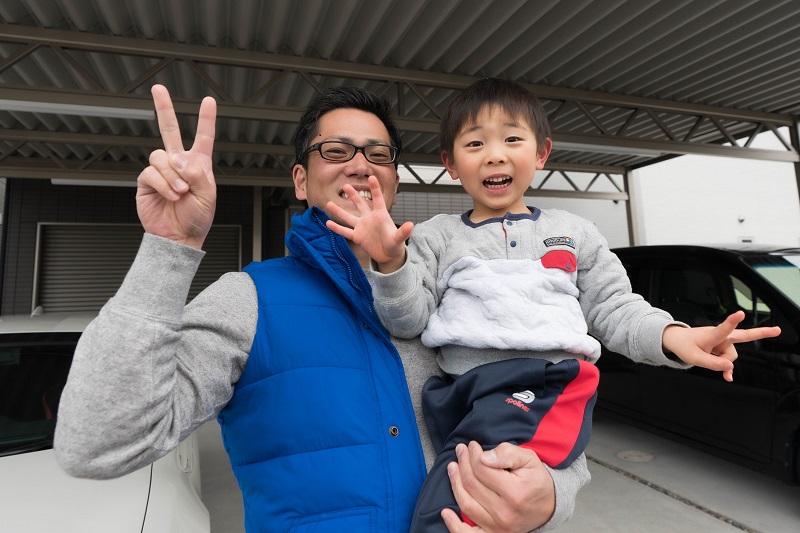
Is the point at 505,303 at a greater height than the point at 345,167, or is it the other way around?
the point at 345,167

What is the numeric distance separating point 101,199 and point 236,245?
3263 mm

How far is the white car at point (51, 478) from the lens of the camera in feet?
4.17

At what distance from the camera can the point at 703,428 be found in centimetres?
329

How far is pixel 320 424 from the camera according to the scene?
91cm

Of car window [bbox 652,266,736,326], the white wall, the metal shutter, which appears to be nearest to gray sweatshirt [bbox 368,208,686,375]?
car window [bbox 652,266,736,326]

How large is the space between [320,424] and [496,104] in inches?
39.6

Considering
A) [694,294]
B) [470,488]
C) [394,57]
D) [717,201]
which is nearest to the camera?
[470,488]

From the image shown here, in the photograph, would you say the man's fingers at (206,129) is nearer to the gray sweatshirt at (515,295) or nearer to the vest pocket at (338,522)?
the gray sweatshirt at (515,295)

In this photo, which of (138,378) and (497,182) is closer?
(138,378)

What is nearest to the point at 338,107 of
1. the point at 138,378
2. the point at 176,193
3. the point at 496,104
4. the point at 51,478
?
the point at 496,104

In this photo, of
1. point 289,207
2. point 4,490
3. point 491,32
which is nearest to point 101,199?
point 289,207

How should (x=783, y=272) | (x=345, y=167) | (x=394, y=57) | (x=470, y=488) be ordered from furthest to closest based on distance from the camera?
(x=394, y=57) < (x=783, y=272) < (x=345, y=167) < (x=470, y=488)

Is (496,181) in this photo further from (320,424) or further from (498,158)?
(320,424)

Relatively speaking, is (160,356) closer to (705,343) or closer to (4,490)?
(705,343)
